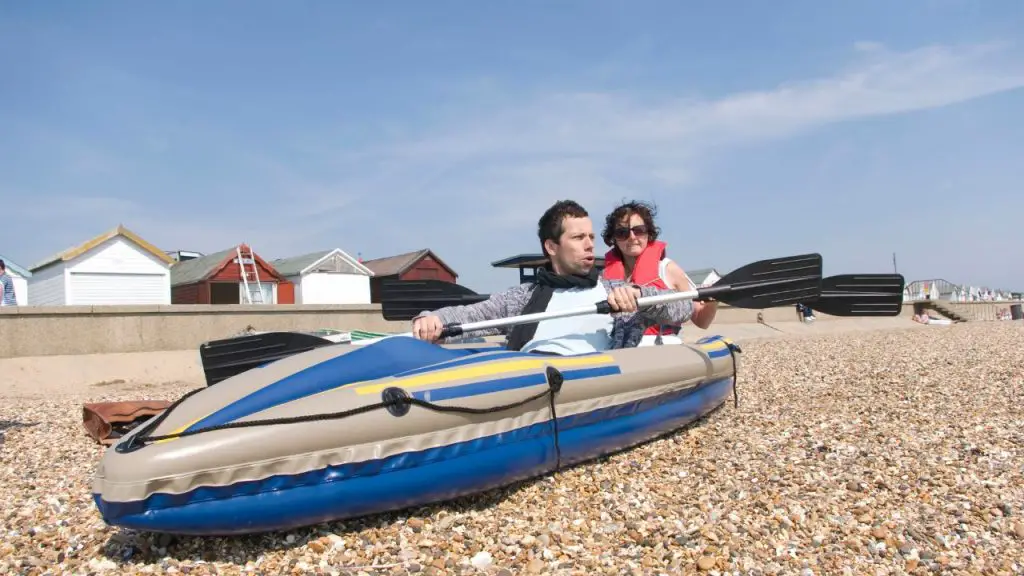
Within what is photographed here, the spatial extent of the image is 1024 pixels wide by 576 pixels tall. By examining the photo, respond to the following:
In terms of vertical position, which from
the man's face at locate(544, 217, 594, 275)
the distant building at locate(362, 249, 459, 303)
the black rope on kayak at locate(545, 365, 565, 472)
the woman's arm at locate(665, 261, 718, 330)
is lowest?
the black rope on kayak at locate(545, 365, 565, 472)

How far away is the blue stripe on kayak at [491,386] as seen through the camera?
270 cm

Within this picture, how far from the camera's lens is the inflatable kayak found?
2279mm

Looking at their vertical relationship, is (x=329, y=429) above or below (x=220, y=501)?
above

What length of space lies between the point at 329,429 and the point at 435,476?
1.67 feet

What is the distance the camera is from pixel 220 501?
7.59 ft

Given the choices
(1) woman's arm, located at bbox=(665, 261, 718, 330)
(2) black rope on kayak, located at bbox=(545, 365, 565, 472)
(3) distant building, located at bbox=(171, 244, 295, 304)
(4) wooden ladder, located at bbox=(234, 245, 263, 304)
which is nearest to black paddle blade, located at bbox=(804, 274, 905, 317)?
(1) woman's arm, located at bbox=(665, 261, 718, 330)

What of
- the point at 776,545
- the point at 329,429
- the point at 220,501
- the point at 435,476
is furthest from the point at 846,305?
the point at 220,501

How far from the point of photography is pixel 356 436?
8.19ft

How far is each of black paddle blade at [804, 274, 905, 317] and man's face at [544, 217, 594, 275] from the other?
229 cm

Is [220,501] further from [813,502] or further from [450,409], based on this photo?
[813,502]

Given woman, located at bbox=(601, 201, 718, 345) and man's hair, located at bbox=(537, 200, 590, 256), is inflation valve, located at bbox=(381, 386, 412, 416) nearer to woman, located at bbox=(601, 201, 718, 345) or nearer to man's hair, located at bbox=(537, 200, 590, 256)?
man's hair, located at bbox=(537, 200, 590, 256)

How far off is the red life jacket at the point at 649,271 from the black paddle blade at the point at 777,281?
483 mm

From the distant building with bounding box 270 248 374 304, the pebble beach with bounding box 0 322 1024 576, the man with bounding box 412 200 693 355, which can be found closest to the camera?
the pebble beach with bounding box 0 322 1024 576

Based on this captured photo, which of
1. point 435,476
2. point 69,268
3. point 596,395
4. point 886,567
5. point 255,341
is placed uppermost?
point 69,268
